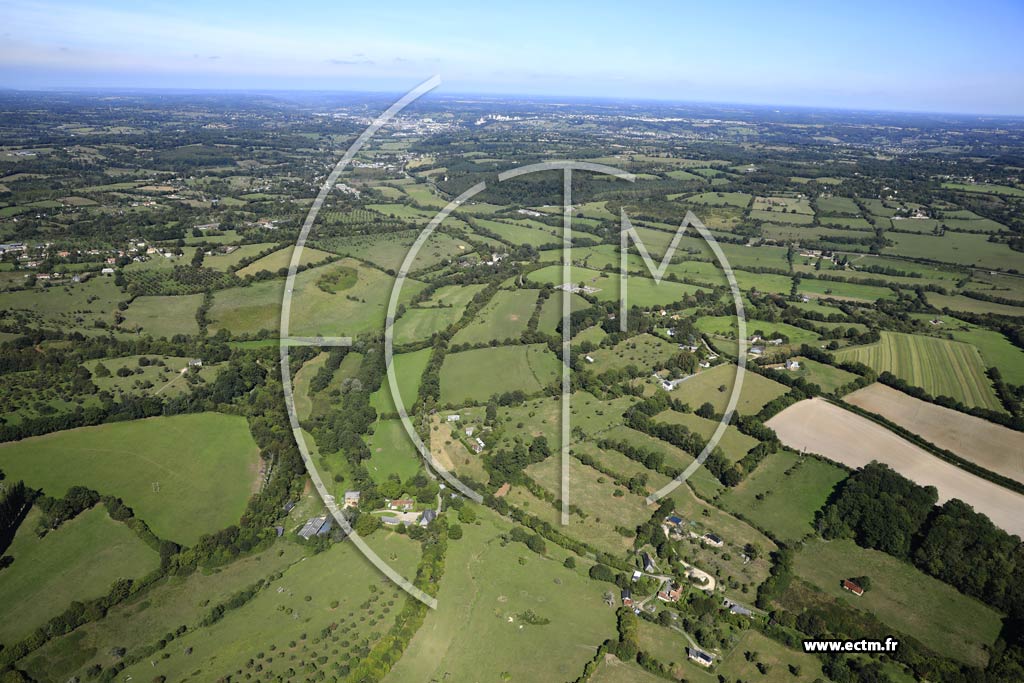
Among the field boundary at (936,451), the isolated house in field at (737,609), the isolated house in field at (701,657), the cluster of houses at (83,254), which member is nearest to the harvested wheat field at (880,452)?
the field boundary at (936,451)

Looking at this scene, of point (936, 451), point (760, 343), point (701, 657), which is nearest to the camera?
point (701, 657)

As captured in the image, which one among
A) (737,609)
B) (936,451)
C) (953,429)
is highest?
(953,429)

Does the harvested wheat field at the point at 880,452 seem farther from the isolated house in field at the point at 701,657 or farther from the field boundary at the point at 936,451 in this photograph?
the isolated house in field at the point at 701,657

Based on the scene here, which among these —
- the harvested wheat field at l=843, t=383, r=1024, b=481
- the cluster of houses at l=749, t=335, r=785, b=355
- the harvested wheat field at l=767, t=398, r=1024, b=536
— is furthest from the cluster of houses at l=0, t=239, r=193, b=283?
the harvested wheat field at l=843, t=383, r=1024, b=481

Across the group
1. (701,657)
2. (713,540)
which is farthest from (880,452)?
(701,657)

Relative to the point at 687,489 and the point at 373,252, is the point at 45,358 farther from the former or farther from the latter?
the point at 687,489

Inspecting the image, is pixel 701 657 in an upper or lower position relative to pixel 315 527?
upper

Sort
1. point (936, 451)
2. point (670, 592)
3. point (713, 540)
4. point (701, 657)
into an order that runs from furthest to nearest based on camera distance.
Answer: point (936, 451)
point (713, 540)
point (670, 592)
point (701, 657)

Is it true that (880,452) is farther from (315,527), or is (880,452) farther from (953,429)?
(315,527)
